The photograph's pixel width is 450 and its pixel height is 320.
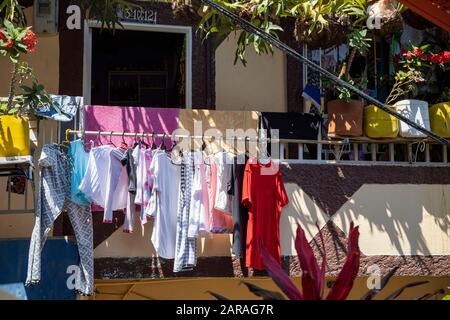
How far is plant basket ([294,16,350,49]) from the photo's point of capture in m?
6.68

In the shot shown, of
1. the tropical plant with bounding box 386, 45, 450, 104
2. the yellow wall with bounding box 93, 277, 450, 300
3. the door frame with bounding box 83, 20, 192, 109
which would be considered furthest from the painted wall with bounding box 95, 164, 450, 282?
the door frame with bounding box 83, 20, 192, 109

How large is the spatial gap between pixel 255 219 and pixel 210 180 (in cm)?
60

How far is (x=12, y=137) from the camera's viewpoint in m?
6.14

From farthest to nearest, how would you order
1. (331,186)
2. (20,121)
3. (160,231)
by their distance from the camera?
(331,186), (160,231), (20,121)

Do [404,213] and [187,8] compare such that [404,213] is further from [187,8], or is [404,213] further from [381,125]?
[187,8]

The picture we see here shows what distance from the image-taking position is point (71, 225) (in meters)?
6.79

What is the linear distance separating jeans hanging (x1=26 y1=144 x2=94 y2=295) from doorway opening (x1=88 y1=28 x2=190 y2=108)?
10.0 ft

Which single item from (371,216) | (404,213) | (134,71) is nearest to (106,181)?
(371,216)

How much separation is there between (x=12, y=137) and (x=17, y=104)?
41 cm

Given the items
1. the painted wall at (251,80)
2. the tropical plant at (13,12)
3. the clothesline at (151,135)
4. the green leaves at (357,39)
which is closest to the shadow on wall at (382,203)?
the clothesline at (151,135)

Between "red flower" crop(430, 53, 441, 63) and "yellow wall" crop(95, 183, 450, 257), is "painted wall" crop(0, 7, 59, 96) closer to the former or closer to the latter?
"yellow wall" crop(95, 183, 450, 257)

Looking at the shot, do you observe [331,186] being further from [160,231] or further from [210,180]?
[160,231]

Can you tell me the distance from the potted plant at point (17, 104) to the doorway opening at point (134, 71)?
10.2ft

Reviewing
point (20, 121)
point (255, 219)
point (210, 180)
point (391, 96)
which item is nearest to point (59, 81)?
point (20, 121)
